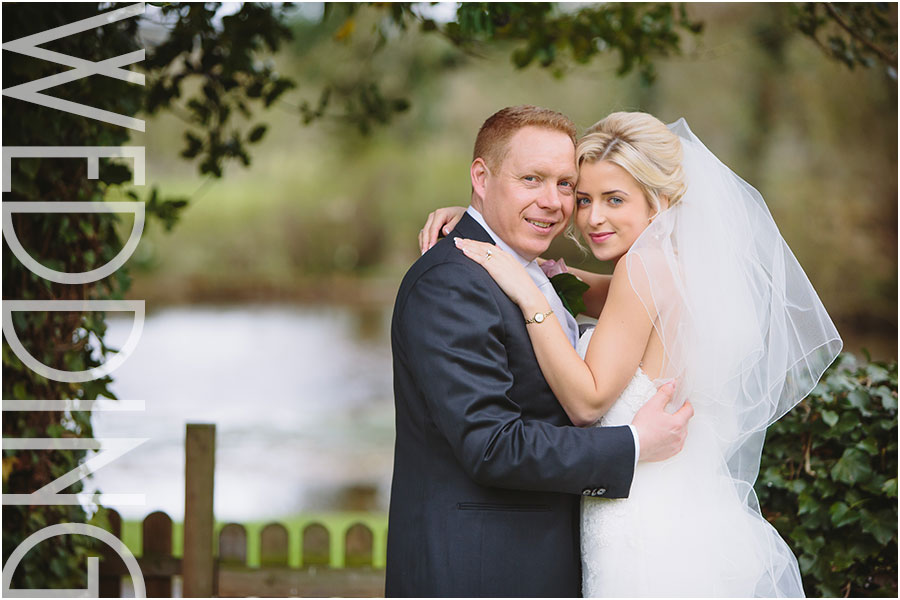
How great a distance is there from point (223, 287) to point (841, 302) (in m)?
12.0

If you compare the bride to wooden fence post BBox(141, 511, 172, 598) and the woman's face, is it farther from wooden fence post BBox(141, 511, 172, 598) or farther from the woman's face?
wooden fence post BBox(141, 511, 172, 598)

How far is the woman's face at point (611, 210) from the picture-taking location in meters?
2.33

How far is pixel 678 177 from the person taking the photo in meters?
2.35

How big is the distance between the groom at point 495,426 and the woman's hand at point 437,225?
22 centimetres

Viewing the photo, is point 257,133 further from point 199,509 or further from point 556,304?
point 556,304

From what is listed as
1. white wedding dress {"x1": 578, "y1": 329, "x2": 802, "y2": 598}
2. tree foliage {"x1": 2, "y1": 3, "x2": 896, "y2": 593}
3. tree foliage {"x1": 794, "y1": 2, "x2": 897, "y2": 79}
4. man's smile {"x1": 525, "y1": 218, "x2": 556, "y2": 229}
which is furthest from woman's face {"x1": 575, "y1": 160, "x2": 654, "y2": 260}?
tree foliage {"x1": 794, "y1": 2, "x2": 897, "y2": 79}

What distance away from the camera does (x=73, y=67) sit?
3.29 metres

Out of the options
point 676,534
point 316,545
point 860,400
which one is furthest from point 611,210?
point 316,545

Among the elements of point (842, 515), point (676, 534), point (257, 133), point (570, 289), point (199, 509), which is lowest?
point (199, 509)

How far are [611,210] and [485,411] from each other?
0.69 meters

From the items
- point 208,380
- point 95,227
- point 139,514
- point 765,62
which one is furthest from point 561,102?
point 95,227

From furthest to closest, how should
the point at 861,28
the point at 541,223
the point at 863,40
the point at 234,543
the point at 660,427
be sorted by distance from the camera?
the point at 234,543 → the point at 861,28 → the point at 863,40 → the point at 541,223 → the point at 660,427

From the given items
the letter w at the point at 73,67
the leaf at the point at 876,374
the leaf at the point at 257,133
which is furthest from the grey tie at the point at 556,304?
the leaf at the point at 257,133

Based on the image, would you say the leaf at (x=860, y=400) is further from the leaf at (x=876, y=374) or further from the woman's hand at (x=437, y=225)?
the woman's hand at (x=437, y=225)
